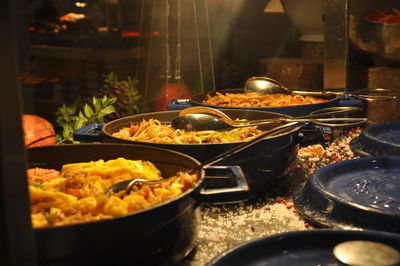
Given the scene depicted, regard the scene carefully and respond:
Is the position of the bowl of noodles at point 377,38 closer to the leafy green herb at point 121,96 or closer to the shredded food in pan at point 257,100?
the shredded food in pan at point 257,100

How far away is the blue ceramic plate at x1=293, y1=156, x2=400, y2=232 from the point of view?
1.30 meters

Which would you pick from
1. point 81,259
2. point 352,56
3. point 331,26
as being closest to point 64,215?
point 81,259

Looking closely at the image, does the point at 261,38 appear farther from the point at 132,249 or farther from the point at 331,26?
the point at 132,249

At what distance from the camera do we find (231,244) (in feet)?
4.19

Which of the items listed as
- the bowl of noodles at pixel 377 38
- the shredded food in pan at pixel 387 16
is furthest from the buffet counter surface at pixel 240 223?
the shredded food in pan at pixel 387 16

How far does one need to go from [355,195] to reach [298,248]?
0.51 meters

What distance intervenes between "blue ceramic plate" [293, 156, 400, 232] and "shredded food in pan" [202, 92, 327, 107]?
2.80 feet

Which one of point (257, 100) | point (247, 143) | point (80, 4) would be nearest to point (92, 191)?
point (247, 143)

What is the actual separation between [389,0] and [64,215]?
3605 mm

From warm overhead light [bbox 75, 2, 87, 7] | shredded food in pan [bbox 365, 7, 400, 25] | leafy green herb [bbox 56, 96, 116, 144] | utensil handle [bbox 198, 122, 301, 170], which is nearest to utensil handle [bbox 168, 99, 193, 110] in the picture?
leafy green herb [bbox 56, 96, 116, 144]

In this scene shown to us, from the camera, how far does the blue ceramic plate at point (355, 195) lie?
1296 millimetres

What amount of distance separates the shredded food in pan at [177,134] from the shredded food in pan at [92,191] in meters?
0.34

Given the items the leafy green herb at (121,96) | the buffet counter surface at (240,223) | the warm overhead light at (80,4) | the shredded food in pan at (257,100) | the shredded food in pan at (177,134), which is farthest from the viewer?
the warm overhead light at (80,4)

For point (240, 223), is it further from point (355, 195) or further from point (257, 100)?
point (257, 100)
